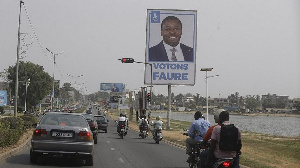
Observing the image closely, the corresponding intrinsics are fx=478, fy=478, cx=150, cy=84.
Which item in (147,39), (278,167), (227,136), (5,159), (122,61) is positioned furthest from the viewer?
(147,39)

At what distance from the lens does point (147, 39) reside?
53.2 metres

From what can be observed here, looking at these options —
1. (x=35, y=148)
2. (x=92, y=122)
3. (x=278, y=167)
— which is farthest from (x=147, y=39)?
(x=35, y=148)

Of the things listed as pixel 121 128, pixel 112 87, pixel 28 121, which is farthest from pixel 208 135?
pixel 112 87

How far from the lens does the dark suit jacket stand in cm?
5331

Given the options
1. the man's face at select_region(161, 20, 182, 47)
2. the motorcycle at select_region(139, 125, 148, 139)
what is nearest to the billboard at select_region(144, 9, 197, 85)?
the man's face at select_region(161, 20, 182, 47)

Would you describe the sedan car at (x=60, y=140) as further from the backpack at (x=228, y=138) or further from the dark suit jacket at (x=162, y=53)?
the dark suit jacket at (x=162, y=53)

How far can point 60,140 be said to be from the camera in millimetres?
13609

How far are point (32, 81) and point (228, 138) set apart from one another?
94520 mm

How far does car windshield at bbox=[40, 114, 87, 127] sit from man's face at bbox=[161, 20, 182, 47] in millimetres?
38806

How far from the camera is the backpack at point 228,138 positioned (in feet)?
29.3

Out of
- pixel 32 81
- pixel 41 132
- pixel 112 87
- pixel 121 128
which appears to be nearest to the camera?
pixel 41 132

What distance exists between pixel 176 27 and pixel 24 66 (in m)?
57.3

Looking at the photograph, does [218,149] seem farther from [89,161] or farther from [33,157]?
[33,157]

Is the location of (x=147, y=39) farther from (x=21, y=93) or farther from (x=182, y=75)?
(x=21, y=93)
